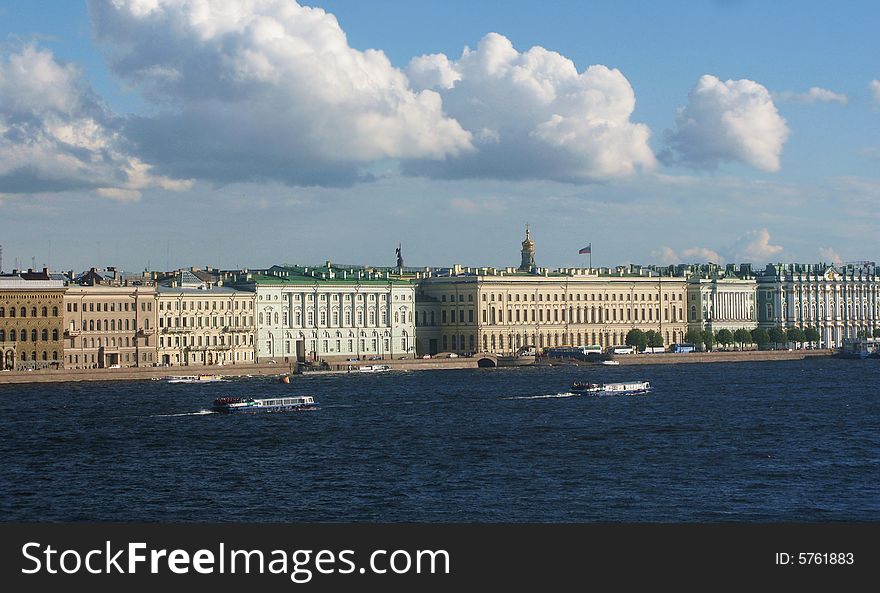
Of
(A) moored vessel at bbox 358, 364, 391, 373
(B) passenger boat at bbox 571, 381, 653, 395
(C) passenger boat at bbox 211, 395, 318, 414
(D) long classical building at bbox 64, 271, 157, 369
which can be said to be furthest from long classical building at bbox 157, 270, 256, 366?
(C) passenger boat at bbox 211, 395, 318, 414

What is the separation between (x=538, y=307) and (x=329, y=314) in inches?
616

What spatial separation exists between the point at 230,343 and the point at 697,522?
6273cm

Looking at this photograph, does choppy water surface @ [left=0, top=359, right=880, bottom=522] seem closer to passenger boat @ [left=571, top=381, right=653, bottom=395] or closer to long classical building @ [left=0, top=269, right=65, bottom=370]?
passenger boat @ [left=571, top=381, right=653, bottom=395]

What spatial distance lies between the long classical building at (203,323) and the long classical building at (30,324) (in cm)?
636

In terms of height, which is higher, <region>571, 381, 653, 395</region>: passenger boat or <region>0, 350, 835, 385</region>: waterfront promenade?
<region>0, 350, 835, 385</region>: waterfront promenade

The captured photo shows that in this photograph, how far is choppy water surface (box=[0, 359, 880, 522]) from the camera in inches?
1155

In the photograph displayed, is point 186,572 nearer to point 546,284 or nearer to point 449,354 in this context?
point 449,354

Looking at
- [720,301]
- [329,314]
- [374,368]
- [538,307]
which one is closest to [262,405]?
[374,368]

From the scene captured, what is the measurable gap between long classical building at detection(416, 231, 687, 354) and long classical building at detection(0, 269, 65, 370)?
1098 inches

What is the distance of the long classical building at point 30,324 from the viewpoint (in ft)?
255

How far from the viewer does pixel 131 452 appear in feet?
Result: 130

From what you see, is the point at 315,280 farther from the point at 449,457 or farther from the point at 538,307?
the point at 449,457

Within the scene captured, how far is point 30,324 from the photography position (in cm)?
7850

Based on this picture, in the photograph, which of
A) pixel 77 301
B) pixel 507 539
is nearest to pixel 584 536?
pixel 507 539
